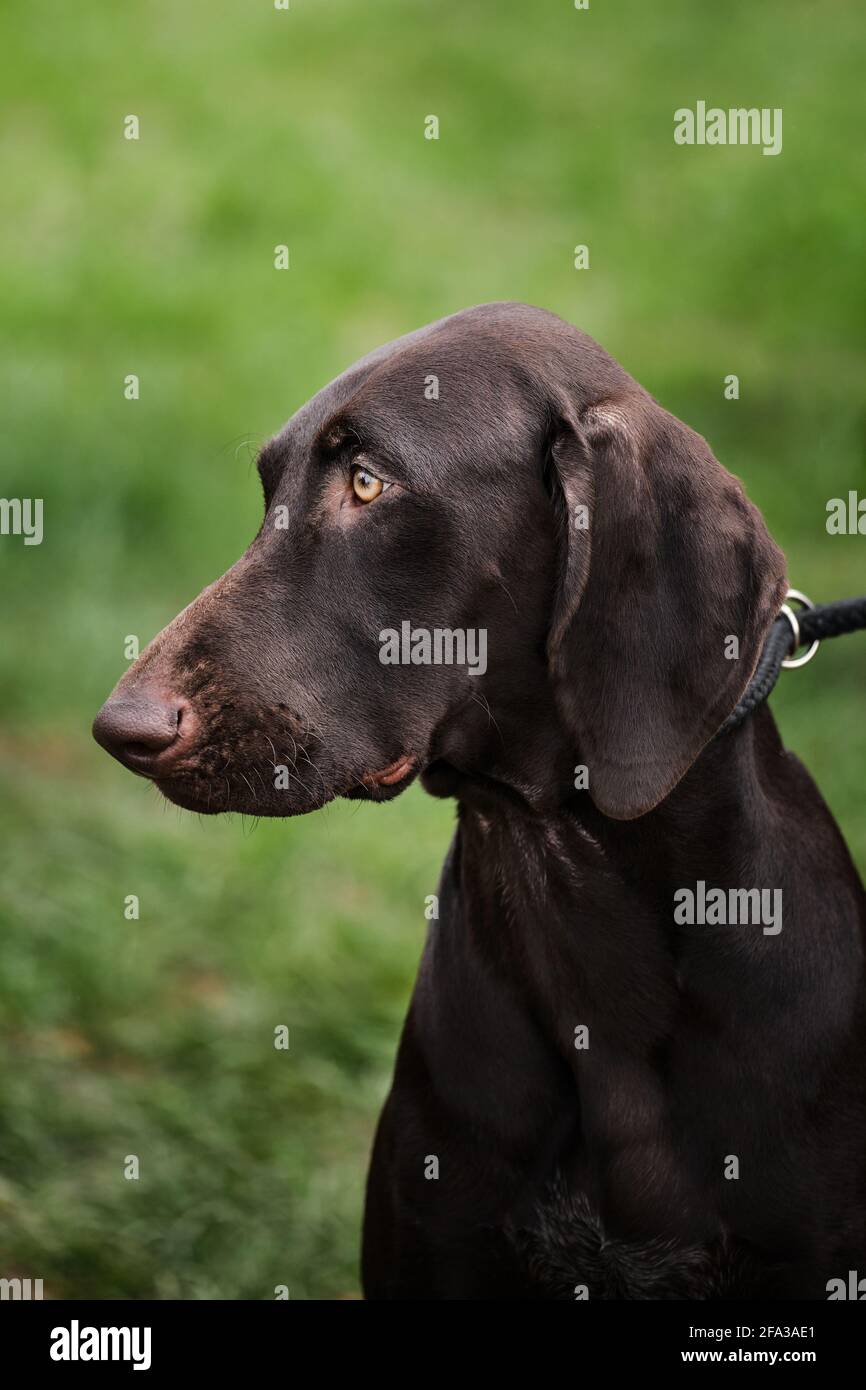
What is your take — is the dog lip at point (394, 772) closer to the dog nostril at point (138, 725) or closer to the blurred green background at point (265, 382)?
the dog nostril at point (138, 725)

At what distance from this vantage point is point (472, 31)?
13.7m

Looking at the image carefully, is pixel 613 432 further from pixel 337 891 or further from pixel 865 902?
pixel 337 891

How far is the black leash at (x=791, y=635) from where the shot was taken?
2949mm

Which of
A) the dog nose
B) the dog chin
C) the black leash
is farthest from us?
the black leash

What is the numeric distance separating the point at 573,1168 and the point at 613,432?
128 cm

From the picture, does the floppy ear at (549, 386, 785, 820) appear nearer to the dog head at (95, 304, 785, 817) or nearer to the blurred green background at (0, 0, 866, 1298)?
the dog head at (95, 304, 785, 817)

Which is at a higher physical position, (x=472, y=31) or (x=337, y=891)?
(x=472, y=31)

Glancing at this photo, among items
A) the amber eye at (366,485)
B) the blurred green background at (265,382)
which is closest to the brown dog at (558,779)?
the amber eye at (366,485)

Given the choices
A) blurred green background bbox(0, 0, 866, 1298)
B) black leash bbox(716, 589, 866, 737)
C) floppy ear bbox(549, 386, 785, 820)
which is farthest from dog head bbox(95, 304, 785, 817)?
blurred green background bbox(0, 0, 866, 1298)

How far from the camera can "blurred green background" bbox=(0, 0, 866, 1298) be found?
4.76m

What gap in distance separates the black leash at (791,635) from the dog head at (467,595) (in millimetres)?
173

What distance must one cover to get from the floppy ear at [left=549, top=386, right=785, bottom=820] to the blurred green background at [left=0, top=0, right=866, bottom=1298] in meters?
1.16

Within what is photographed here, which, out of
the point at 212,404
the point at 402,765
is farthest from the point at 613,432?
the point at 212,404

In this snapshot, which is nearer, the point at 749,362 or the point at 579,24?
the point at 749,362
